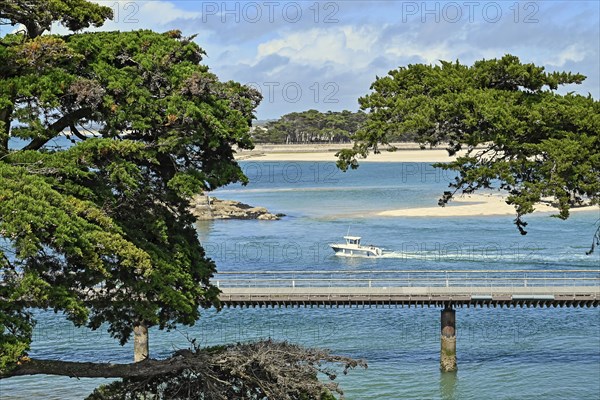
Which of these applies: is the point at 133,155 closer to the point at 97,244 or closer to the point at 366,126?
the point at 97,244

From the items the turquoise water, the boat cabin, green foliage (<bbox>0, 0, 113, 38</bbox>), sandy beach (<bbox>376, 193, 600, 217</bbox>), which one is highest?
green foliage (<bbox>0, 0, 113, 38</bbox>)

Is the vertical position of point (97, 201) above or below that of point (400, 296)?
above

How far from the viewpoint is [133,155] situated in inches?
703

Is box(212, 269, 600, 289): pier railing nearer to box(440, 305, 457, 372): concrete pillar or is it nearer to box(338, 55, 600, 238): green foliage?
box(440, 305, 457, 372): concrete pillar

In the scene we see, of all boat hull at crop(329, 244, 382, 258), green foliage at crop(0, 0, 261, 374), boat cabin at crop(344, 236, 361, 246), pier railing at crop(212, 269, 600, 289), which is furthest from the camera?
boat cabin at crop(344, 236, 361, 246)

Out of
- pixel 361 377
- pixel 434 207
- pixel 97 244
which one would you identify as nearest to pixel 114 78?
pixel 97 244

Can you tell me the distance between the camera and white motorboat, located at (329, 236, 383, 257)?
64625 millimetres

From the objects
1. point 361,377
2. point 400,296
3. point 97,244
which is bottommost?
point 361,377

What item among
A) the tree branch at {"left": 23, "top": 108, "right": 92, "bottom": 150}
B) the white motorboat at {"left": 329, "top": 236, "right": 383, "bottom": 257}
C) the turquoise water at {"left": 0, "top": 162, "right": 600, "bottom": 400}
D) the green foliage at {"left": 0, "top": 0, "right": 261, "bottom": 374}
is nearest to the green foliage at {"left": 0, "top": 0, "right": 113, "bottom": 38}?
the green foliage at {"left": 0, "top": 0, "right": 261, "bottom": 374}

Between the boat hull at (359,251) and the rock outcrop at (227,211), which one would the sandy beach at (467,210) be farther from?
the boat hull at (359,251)

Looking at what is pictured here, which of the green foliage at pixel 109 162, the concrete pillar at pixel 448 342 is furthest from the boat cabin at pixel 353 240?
the green foliage at pixel 109 162

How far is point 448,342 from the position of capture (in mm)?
37594

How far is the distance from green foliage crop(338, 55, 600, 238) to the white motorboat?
4303 cm

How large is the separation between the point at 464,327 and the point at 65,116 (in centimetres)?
3024
